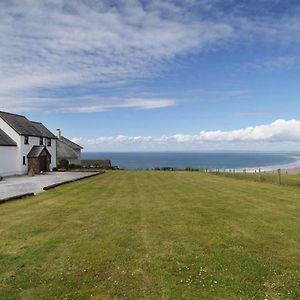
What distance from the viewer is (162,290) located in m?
8.33

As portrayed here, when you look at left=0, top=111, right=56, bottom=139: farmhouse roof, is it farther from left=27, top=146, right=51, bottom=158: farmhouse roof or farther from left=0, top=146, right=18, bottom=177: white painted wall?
left=0, top=146, right=18, bottom=177: white painted wall

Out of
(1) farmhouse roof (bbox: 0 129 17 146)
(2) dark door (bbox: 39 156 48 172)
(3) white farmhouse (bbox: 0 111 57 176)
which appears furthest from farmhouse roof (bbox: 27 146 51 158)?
(1) farmhouse roof (bbox: 0 129 17 146)

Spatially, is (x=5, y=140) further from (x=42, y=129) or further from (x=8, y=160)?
(x=42, y=129)

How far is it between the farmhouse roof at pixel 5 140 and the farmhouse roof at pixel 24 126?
1.50 meters

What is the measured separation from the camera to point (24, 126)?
56812 millimetres

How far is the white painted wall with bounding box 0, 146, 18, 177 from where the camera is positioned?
48438 millimetres

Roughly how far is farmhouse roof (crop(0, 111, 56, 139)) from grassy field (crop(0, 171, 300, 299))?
36.0 m

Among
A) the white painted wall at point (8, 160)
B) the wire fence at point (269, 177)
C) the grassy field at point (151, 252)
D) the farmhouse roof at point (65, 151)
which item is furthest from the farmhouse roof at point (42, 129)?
the grassy field at point (151, 252)

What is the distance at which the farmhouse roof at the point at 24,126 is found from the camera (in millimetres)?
52741

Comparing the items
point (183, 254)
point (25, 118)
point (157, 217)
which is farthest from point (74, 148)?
point (183, 254)

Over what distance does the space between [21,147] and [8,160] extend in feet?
10.9

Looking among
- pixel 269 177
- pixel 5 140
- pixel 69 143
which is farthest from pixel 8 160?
pixel 269 177

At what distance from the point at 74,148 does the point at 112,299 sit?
77404 millimetres

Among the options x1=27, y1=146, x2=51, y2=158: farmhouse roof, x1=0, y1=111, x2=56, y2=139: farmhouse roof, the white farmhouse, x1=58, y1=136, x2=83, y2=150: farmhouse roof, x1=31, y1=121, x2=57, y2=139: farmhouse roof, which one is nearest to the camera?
the white farmhouse
